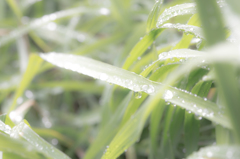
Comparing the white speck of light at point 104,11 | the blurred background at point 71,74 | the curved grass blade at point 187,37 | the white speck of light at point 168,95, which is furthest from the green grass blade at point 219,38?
the white speck of light at point 104,11

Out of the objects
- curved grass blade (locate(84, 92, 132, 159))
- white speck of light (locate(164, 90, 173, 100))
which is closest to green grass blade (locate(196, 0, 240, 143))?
white speck of light (locate(164, 90, 173, 100))

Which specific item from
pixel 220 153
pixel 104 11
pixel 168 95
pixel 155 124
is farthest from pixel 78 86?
pixel 220 153

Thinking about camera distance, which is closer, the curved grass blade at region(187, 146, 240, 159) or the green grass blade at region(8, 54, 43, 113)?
the curved grass blade at region(187, 146, 240, 159)

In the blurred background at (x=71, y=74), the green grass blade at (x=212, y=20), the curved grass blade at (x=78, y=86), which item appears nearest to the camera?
the green grass blade at (x=212, y=20)

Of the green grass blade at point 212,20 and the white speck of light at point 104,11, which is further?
the white speck of light at point 104,11

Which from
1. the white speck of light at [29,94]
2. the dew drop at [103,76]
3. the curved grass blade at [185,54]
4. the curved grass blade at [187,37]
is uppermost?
the white speck of light at [29,94]

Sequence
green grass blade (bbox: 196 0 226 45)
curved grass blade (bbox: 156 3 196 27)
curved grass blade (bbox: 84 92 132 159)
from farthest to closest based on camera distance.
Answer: curved grass blade (bbox: 84 92 132 159)
curved grass blade (bbox: 156 3 196 27)
green grass blade (bbox: 196 0 226 45)

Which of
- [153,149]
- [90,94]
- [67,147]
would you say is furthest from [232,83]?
[90,94]

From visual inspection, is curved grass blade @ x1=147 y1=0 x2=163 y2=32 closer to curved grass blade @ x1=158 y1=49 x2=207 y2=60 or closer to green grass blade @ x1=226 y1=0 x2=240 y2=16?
curved grass blade @ x1=158 y1=49 x2=207 y2=60

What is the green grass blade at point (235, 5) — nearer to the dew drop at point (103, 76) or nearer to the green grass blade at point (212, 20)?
the green grass blade at point (212, 20)
